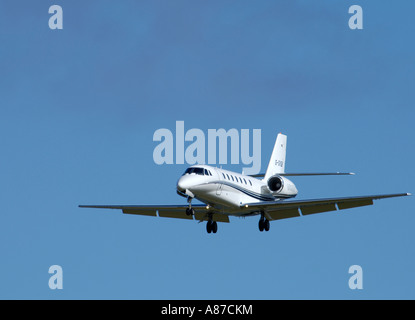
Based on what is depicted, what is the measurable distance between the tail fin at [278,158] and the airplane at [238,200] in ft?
0.85

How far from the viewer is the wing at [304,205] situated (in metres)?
44.2

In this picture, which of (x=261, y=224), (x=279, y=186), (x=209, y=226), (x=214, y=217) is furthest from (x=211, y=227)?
(x=279, y=186)

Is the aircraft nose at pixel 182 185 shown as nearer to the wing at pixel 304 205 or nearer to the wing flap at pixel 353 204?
the wing at pixel 304 205

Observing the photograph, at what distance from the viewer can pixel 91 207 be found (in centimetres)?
4766

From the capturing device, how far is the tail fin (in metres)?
51.8

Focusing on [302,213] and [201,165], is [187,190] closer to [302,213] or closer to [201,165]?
[201,165]

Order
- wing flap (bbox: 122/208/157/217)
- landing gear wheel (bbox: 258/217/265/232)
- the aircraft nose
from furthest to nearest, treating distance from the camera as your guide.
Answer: wing flap (bbox: 122/208/157/217) → landing gear wheel (bbox: 258/217/265/232) → the aircraft nose

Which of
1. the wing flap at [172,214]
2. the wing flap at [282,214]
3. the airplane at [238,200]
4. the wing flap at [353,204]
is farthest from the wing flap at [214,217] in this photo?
the wing flap at [353,204]

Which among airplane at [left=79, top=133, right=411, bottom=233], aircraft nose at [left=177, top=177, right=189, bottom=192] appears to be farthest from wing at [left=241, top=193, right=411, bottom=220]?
aircraft nose at [left=177, top=177, right=189, bottom=192]

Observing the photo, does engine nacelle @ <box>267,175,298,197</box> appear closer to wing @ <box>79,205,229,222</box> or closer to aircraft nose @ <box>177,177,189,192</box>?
wing @ <box>79,205,229,222</box>

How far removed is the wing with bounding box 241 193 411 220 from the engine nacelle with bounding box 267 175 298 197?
1524 millimetres

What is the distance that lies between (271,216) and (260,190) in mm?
1416

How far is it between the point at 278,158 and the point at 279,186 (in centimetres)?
549
